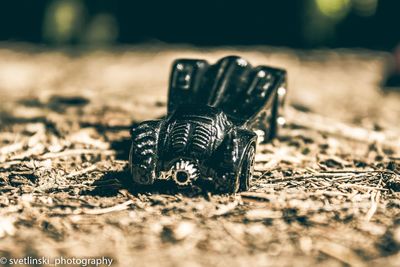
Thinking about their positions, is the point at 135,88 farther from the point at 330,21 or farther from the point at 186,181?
the point at 330,21

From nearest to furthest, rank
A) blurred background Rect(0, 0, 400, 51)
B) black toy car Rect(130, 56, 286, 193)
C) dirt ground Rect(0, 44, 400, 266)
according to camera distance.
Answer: dirt ground Rect(0, 44, 400, 266) → black toy car Rect(130, 56, 286, 193) → blurred background Rect(0, 0, 400, 51)

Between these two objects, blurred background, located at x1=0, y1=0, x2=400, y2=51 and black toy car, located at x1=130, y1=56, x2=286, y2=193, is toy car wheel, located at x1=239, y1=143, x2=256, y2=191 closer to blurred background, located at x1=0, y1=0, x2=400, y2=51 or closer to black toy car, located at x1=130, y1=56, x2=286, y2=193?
black toy car, located at x1=130, y1=56, x2=286, y2=193

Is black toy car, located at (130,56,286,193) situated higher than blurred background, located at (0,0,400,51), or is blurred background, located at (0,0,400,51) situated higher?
blurred background, located at (0,0,400,51)

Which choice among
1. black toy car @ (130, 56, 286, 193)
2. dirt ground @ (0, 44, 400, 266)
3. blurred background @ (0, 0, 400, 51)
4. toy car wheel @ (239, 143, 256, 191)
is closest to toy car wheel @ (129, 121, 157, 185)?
black toy car @ (130, 56, 286, 193)

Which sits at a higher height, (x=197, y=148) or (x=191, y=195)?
(x=197, y=148)

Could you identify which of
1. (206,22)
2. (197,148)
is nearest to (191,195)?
(197,148)

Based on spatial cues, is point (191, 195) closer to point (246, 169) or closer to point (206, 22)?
point (246, 169)

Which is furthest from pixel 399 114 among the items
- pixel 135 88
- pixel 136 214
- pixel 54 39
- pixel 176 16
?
pixel 54 39
